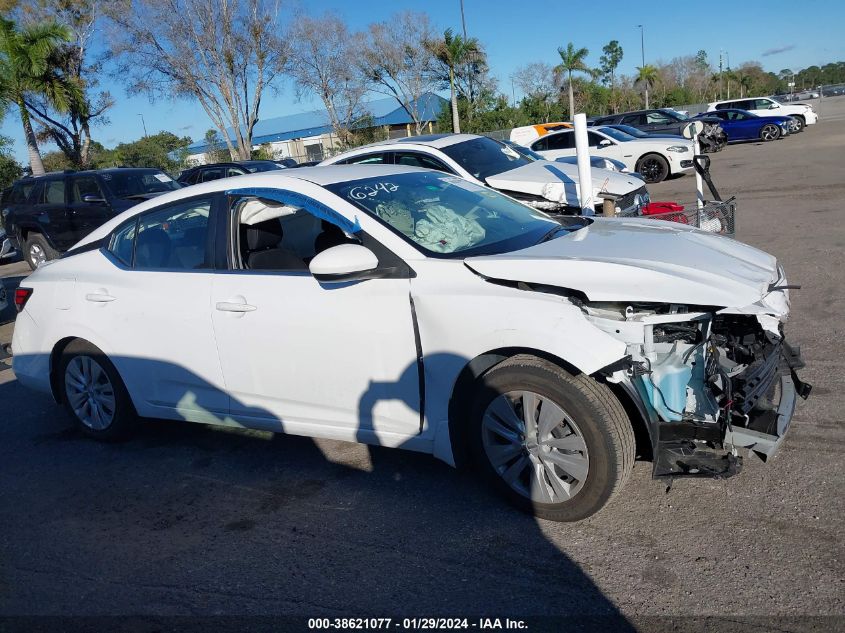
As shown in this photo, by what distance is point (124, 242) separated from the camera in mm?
4832

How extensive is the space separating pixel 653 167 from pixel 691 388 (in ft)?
52.9

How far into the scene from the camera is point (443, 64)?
4525 cm

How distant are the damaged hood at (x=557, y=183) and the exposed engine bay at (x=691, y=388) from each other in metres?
5.20

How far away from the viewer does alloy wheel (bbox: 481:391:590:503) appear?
10.7ft

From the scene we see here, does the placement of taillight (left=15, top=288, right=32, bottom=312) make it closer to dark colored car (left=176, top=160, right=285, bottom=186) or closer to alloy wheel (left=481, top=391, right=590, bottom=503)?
alloy wheel (left=481, top=391, right=590, bottom=503)

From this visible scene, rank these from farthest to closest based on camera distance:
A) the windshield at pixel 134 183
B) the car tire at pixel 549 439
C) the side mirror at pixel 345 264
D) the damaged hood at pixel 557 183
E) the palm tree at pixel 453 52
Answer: the palm tree at pixel 453 52, the windshield at pixel 134 183, the damaged hood at pixel 557 183, the side mirror at pixel 345 264, the car tire at pixel 549 439

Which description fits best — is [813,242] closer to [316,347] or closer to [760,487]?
[760,487]

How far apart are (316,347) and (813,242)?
23.5 feet

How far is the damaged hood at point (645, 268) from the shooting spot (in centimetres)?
315

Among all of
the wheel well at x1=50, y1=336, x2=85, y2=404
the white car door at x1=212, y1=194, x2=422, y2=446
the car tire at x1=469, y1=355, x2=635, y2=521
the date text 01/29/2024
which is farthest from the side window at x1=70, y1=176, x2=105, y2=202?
the date text 01/29/2024

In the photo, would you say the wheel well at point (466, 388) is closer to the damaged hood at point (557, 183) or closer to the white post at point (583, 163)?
the white post at point (583, 163)

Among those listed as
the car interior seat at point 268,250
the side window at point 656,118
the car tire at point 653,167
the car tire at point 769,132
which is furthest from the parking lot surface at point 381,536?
the car tire at point 769,132

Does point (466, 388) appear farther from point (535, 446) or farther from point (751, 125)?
point (751, 125)

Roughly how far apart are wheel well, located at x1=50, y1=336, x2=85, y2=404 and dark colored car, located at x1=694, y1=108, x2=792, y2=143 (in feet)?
93.8
